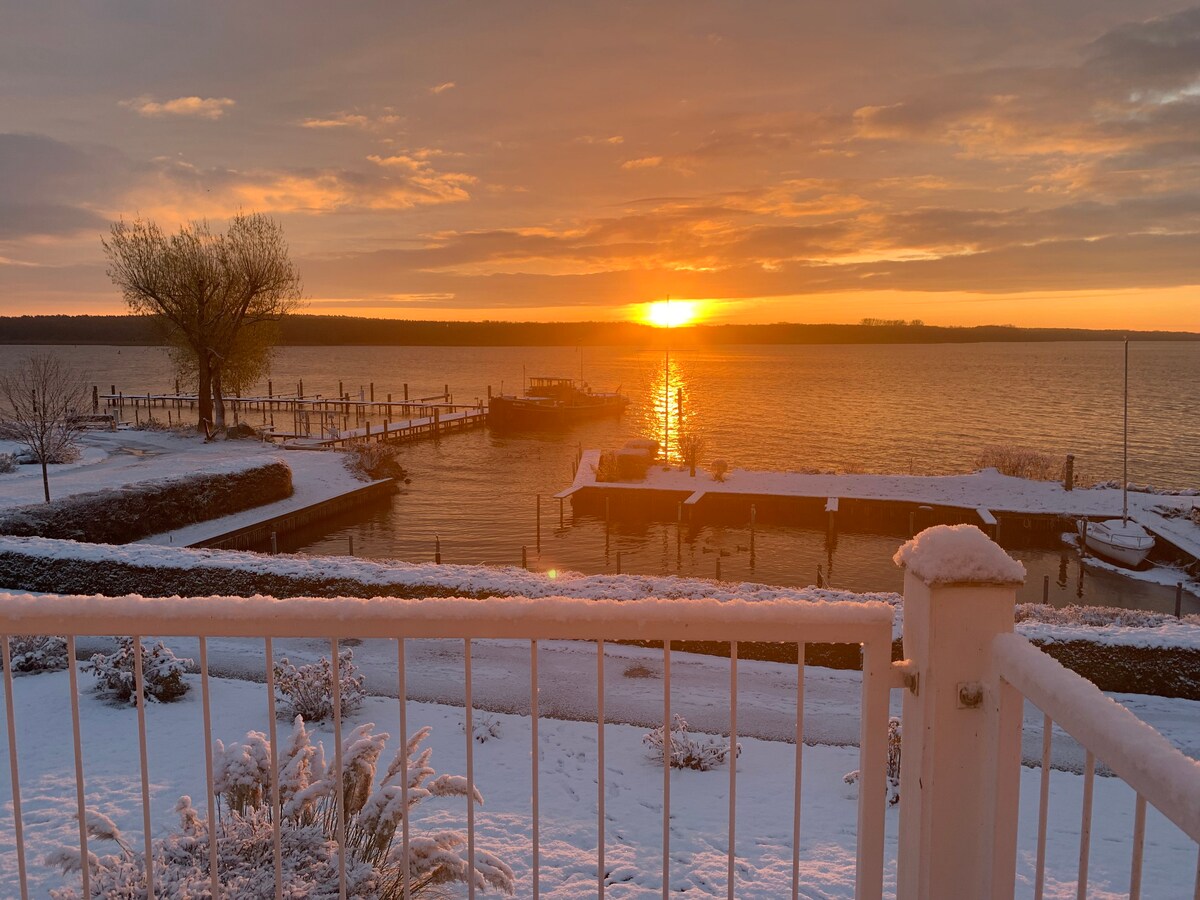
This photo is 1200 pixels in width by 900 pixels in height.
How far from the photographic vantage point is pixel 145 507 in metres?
26.1

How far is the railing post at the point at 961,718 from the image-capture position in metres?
2.08

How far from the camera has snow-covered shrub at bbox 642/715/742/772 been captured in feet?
28.9

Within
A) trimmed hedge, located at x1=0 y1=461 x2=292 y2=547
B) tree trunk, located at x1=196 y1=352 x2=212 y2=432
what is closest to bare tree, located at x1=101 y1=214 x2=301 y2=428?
tree trunk, located at x1=196 y1=352 x2=212 y2=432

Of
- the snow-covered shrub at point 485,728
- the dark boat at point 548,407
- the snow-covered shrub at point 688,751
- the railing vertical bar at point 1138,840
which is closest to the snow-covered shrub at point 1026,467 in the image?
the dark boat at point 548,407

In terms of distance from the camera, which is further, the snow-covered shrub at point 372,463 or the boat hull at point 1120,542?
the snow-covered shrub at point 372,463

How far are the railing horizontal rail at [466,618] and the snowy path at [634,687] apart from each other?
345 inches

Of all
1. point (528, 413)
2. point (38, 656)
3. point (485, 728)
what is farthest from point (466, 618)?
point (528, 413)

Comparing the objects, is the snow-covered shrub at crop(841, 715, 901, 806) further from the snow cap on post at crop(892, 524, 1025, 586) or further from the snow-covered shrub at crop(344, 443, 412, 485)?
the snow-covered shrub at crop(344, 443, 412, 485)

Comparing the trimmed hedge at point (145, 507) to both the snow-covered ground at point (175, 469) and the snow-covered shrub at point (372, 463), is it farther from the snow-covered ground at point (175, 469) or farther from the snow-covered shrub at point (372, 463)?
the snow-covered shrub at point (372, 463)

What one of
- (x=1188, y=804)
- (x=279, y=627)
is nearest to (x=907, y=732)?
(x=1188, y=804)

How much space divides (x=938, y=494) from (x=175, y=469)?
29970 millimetres

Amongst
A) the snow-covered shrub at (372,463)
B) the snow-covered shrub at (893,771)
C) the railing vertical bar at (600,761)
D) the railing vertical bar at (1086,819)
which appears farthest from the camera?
the snow-covered shrub at (372,463)

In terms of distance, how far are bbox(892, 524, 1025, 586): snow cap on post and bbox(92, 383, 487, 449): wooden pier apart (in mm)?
46783

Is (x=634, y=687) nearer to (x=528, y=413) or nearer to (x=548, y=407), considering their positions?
(x=528, y=413)
